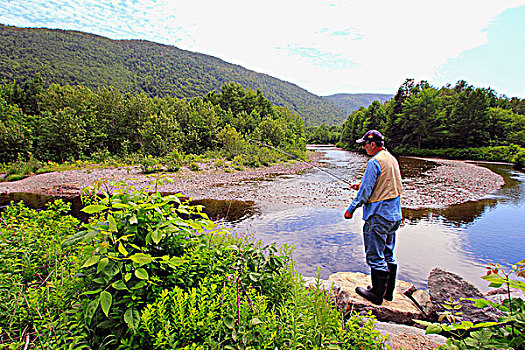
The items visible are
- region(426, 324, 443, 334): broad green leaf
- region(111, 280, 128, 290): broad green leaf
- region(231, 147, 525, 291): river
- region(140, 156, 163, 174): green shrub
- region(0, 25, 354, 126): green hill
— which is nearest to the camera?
region(426, 324, 443, 334): broad green leaf

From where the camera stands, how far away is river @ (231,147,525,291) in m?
7.81

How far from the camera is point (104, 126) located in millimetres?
39875

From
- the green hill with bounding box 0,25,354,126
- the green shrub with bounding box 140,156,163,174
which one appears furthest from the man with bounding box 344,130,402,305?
the green hill with bounding box 0,25,354,126

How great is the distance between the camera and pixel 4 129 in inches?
1129

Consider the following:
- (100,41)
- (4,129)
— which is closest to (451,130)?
(4,129)

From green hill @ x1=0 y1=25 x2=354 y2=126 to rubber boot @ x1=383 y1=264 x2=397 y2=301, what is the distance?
112 m

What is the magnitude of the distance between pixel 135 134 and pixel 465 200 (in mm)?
43144

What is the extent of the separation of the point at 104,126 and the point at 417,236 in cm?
4421

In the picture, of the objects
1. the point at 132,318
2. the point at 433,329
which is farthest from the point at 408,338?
the point at 132,318

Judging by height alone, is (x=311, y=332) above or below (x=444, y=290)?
above

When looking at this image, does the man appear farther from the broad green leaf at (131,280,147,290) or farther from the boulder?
the broad green leaf at (131,280,147,290)

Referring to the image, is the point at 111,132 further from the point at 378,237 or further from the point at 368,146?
the point at 378,237

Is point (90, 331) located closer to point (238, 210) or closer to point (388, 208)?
point (388, 208)

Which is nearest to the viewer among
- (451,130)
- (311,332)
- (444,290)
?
(311,332)
